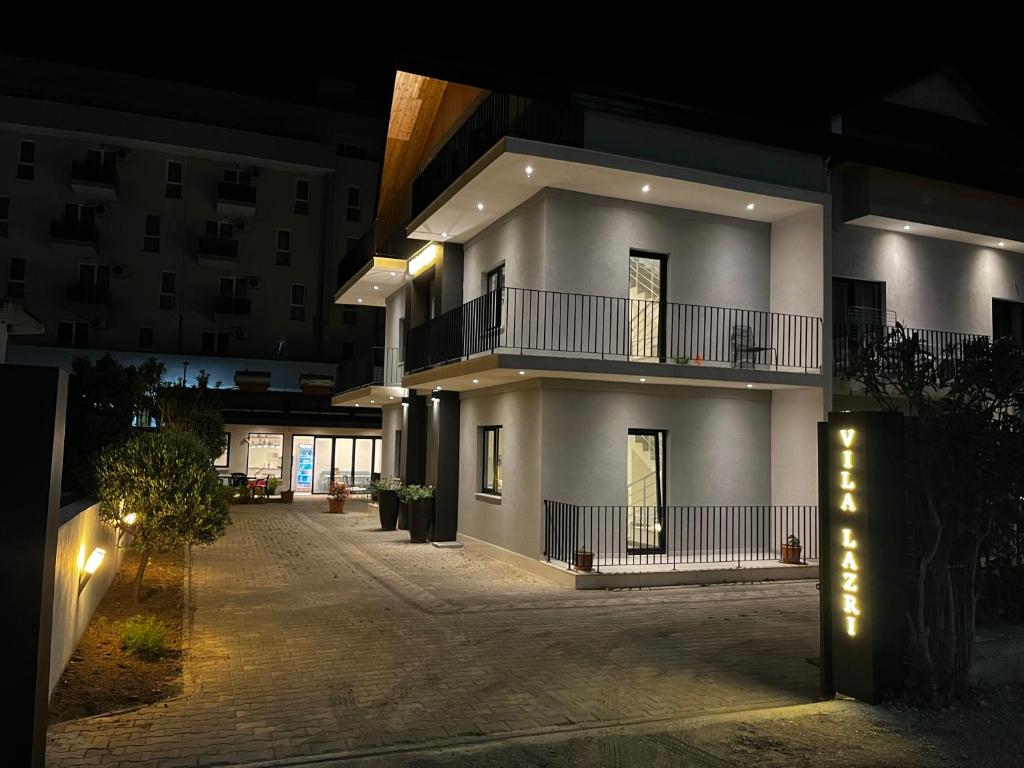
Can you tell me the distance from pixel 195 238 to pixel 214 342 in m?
4.47

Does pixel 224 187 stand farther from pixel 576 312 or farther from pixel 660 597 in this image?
pixel 660 597

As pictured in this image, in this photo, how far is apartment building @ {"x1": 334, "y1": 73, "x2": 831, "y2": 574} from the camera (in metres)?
13.8

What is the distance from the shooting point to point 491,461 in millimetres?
16875

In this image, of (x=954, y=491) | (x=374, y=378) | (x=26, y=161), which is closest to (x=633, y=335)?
(x=954, y=491)

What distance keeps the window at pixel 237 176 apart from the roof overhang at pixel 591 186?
65.6 feet

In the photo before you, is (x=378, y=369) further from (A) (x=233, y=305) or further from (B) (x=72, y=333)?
(B) (x=72, y=333)

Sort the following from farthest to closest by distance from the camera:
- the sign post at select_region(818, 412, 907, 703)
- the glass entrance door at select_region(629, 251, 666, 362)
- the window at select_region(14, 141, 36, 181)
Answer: the window at select_region(14, 141, 36, 181) < the glass entrance door at select_region(629, 251, 666, 362) < the sign post at select_region(818, 412, 907, 703)

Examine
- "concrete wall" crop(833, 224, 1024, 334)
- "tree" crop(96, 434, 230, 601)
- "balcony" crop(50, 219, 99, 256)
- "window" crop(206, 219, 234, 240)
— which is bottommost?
"tree" crop(96, 434, 230, 601)

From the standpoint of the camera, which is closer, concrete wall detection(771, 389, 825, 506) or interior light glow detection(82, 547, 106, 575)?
interior light glow detection(82, 547, 106, 575)

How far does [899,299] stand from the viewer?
56.5ft

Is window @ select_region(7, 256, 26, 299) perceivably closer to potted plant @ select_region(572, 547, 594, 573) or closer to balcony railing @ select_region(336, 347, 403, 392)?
balcony railing @ select_region(336, 347, 403, 392)

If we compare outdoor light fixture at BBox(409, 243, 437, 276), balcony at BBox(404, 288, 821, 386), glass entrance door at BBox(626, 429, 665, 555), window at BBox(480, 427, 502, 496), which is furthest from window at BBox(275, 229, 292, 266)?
glass entrance door at BBox(626, 429, 665, 555)

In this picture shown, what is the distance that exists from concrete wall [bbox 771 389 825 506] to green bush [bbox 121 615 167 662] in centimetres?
1154

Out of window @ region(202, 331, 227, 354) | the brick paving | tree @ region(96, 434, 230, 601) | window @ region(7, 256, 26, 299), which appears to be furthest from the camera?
window @ region(202, 331, 227, 354)
